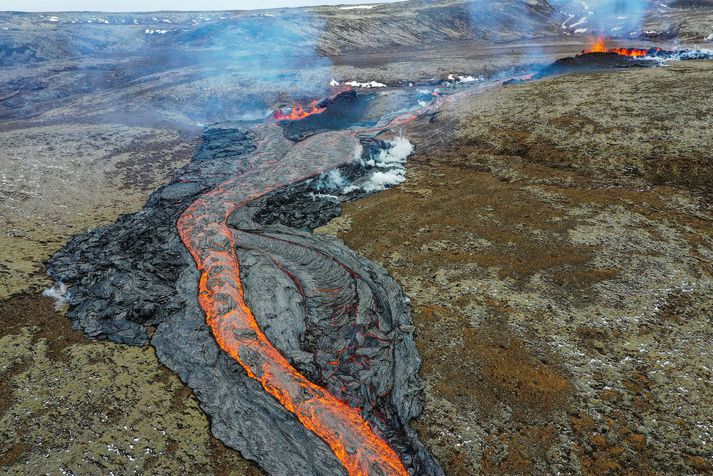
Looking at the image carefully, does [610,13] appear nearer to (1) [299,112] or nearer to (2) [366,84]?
(2) [366,84]

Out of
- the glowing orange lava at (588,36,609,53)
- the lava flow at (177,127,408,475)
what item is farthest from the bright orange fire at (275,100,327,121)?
the glowing orange lava at (588,36,609,53)

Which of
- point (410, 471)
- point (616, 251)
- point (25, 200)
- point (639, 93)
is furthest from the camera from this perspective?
point (639, 93)

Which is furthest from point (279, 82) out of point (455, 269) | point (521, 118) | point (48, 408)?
point (48, 408)

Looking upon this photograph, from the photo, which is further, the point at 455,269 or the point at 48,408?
the point at 455,269

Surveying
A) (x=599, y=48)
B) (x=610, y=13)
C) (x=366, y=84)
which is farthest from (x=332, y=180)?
(x=610, y=13)

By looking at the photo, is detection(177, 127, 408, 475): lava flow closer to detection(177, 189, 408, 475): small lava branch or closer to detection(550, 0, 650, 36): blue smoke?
detection(177, 189, 408, 475): small lava branch

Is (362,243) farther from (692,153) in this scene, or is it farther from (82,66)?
(82,66)
